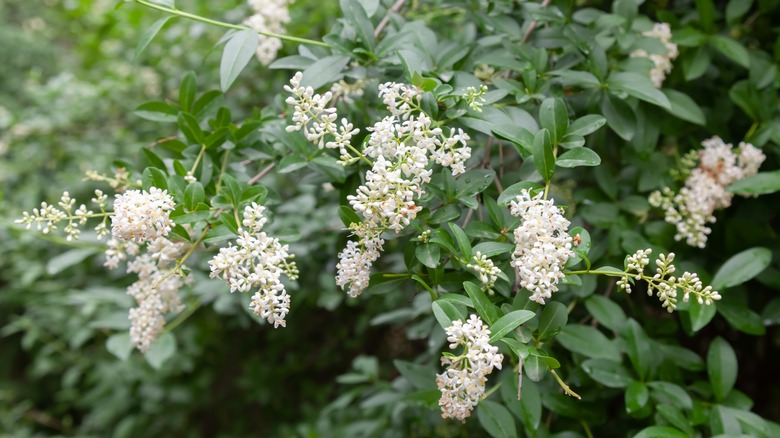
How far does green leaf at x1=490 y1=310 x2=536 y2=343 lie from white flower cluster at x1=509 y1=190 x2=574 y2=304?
30 mm

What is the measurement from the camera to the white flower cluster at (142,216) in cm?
97

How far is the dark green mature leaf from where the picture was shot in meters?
1.38

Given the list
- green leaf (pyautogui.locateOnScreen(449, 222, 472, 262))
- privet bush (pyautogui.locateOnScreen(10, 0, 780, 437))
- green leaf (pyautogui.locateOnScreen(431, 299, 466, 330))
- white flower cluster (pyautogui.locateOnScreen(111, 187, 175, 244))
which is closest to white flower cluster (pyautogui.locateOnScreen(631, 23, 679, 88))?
privet bush (pyautogui.locateOnScreen(10, 0, 780, 437))

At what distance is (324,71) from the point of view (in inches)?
48.3

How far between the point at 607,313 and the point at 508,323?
54 cm

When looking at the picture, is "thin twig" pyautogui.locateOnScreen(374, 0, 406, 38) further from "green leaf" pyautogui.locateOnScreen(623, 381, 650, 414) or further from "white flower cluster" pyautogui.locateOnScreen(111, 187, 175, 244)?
"green leaf" pyautogui.locateOnScreen(623, 381, 650, 414)

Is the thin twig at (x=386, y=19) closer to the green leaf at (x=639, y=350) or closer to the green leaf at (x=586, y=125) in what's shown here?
the green leaf at (x=586, y=125)

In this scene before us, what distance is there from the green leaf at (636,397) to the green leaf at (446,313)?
0.51 meters

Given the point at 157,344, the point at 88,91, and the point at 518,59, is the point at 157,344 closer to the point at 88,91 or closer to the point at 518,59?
the point at 518,59

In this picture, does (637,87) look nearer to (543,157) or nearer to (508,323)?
(543,157)

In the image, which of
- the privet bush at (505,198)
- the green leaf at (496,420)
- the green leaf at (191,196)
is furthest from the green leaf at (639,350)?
the green leaf at (191,196)

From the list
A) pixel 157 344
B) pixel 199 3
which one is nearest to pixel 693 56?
pixel 157 344

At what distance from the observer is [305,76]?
47.9 inches

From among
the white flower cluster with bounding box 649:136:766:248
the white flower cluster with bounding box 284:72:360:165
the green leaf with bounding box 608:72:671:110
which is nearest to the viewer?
the white flower cluster with bounding box 284:72:360:165
